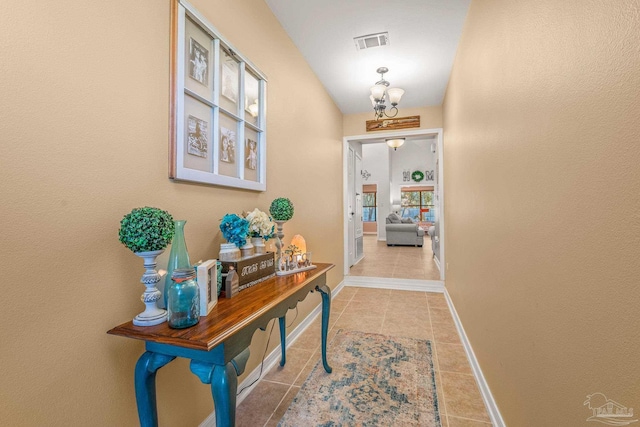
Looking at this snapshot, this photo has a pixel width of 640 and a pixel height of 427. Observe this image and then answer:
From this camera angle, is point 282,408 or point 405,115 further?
point 405,115

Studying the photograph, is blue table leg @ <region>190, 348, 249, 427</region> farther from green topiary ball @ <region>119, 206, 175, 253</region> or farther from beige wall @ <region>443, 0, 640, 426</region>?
beige wall @ <region>443, 0, 640, 426</region>

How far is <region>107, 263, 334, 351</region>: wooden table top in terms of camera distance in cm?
86

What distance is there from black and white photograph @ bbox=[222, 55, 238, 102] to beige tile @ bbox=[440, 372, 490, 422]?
89.0 inches

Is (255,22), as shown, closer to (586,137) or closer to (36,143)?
(36,143)

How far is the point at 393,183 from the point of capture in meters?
12.4

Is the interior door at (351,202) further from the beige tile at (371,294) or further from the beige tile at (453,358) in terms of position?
the beige tile at (453,358)

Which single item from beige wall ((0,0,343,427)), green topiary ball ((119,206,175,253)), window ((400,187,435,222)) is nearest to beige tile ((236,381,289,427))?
beige wall ((0,0,343,427))

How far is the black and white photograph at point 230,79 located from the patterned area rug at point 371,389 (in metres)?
1.89

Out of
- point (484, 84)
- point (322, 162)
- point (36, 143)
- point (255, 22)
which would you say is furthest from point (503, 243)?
point (322, 162)

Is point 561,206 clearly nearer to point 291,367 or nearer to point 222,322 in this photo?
point 222,322

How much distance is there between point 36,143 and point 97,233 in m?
0.32

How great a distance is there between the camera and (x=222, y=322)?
0.98 m

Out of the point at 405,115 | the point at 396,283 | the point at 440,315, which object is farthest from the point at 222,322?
the point at 405,115

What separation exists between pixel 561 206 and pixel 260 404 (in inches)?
72.2
